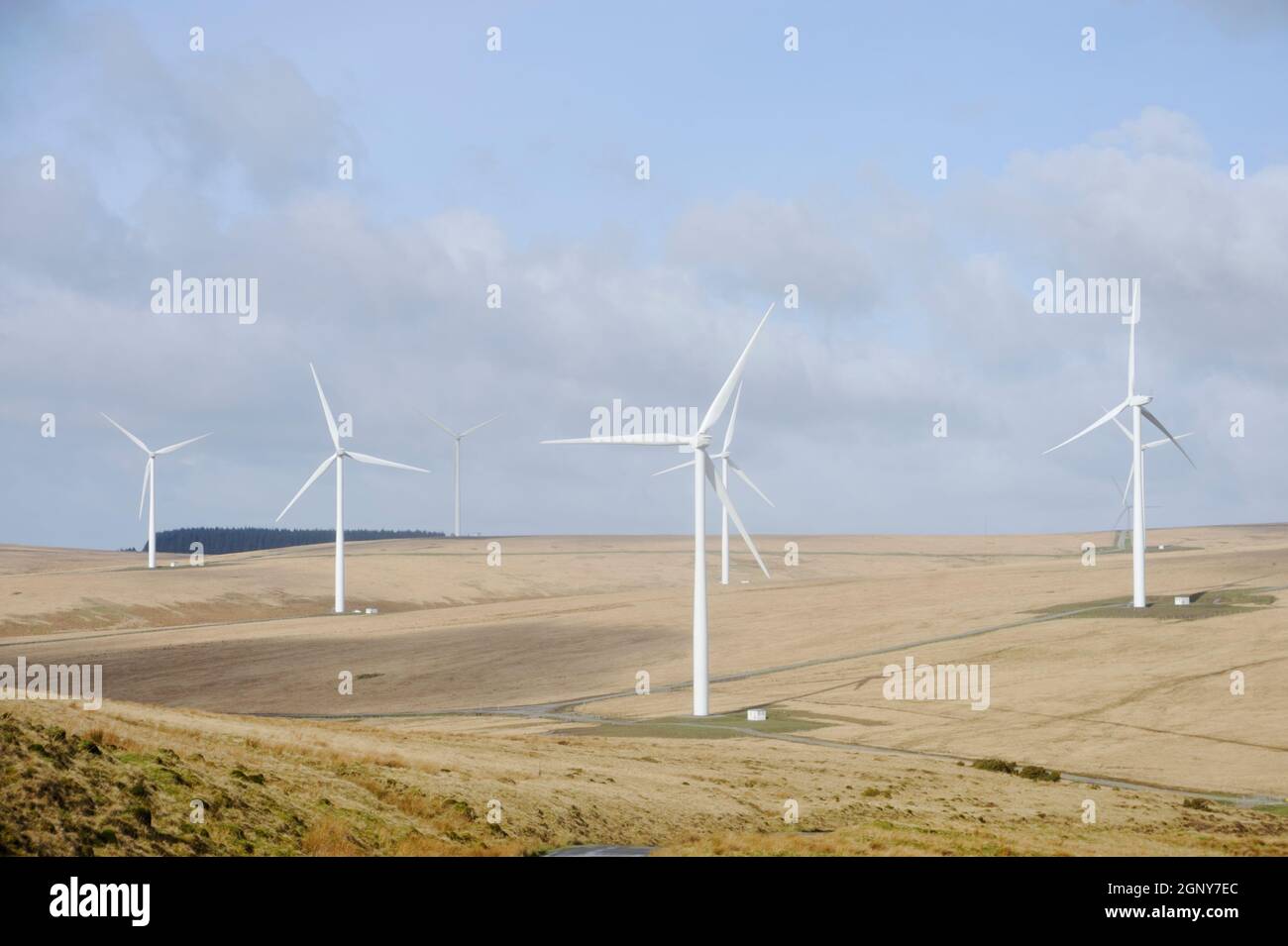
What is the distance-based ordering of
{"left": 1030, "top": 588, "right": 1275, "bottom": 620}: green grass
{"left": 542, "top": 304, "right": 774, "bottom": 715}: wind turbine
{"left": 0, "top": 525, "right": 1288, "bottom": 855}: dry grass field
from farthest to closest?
{"left": 1030, "top": 588, "right": 1275, "bottom": 620}: green grass < {"left": 542, "top": 304, "right": 774, "bottom": 715}: wind turbine < {"left": 0, "top": 525, "right": 1288, "bottom": 855}: dry grass field

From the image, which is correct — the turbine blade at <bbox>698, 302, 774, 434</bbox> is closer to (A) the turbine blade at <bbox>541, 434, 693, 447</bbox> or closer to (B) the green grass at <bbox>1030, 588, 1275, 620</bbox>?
(A) the turbine blade at <bbox>541, 434, 693, 447</bbox>

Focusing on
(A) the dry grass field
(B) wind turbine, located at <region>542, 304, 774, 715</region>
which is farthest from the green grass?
(B) wind turbine, located at <region>542, 304, 774, 715</region>

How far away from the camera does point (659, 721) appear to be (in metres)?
72.8

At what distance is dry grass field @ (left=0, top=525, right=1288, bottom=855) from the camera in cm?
3231

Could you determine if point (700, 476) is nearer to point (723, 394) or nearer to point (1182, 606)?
point (723, 394)

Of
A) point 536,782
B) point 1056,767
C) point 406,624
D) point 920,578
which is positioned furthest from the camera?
point 920,578

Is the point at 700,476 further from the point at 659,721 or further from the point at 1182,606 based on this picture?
the point at 1182,606

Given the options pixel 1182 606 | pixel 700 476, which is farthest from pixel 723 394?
pixel 1182 606

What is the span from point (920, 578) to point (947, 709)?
219 feet

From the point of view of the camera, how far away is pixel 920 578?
5615 inches

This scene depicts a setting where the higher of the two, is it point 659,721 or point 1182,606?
point 1182,606

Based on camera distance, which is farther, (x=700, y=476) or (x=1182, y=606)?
(x=1182, y=606)
